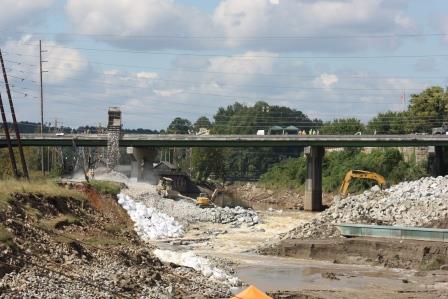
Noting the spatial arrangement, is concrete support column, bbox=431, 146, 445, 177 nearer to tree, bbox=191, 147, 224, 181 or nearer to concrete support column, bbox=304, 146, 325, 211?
concrete support column, bbox=304, 146, 325, 211

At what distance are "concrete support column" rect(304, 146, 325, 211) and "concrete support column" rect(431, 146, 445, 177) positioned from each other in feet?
46.0

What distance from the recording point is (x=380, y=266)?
46.1m

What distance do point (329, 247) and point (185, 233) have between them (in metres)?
17.3

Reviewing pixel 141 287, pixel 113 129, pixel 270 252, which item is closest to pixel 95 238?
pixel 141 287

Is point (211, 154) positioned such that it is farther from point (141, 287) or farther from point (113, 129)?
point (141, 287)

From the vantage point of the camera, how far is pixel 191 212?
75.1m

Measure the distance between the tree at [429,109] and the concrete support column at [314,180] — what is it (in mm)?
35724

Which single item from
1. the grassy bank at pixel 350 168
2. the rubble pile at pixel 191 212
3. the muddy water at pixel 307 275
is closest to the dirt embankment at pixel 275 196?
the grassy bank at pixel 350 168

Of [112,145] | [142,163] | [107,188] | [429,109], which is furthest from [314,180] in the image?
[429,109]

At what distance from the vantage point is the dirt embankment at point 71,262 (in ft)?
75.9

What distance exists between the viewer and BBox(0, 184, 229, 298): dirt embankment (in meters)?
23.1

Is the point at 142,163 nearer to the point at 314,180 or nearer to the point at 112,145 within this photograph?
the point at 112,145

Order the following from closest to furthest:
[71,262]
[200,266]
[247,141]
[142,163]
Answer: [71,262]
[200,266]
[247,141]
[142,163]

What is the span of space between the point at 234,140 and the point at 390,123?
179ft
